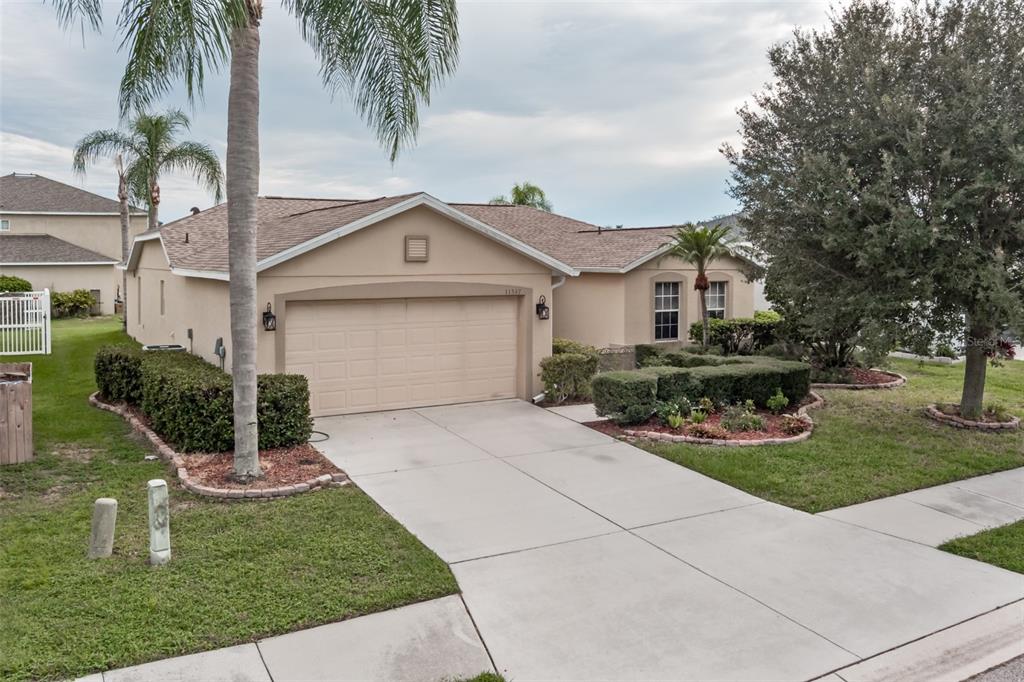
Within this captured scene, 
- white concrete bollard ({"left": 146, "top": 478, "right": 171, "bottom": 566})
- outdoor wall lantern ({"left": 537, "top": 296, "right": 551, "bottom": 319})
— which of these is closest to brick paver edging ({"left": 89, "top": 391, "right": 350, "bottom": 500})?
white concrete bollard ({"left": 146, "top": 478, "right": 171, "bottom": 566})

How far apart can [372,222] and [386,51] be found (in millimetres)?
3212

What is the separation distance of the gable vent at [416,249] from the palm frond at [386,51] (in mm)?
2611

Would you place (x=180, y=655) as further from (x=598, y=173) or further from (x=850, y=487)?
(x=598, y=173)

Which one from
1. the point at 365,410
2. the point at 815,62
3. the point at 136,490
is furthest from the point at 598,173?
the point at 136,490

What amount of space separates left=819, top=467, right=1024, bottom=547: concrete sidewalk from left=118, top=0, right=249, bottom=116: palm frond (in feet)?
26.8

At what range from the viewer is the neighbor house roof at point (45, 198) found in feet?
120

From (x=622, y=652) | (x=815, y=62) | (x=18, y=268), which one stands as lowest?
(x=622, y=652)

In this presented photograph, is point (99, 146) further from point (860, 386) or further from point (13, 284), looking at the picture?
point (860, 386)

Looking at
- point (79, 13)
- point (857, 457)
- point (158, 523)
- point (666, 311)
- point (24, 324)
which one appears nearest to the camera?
point (158, 523)

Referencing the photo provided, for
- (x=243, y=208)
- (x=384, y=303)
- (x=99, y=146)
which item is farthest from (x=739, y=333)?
(x=99, y=146)

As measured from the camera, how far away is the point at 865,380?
16.8 meters

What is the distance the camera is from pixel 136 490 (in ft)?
27.6

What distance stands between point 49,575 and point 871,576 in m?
7.02

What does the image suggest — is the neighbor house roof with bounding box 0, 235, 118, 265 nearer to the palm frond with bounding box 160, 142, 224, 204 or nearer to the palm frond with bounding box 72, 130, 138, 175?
the palm frond with bounding box 72, 130, 138, 175
